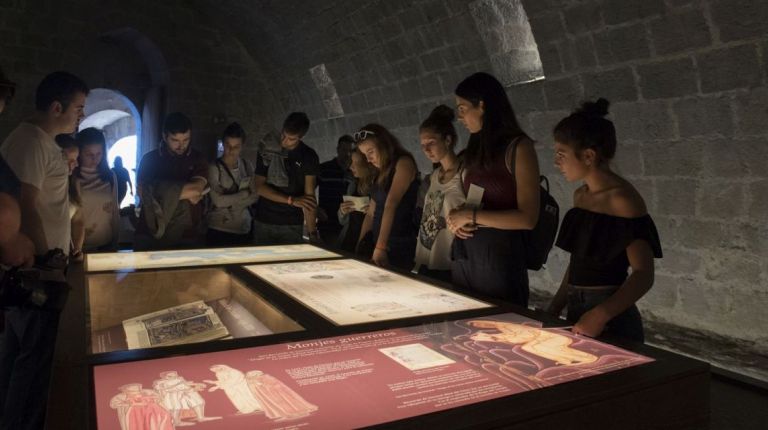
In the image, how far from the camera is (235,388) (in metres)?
1.13

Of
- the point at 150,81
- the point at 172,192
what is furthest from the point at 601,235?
the point at 150,81

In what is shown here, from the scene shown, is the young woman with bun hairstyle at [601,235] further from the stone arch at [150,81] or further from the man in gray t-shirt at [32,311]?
the stone arch at [150,81]

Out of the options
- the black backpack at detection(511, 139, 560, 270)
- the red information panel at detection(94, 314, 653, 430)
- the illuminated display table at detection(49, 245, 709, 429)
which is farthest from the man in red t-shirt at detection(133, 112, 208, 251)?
the red information panel at detection(94, 314, 653, 430)

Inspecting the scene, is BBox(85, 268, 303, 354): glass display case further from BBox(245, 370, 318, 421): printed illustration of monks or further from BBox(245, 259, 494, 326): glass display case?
BBox(245, 370, 318, 421): printed illustration of monks

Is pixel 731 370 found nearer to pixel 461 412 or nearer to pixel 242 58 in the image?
pixel 461 412

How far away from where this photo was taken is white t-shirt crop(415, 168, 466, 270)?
2570mm

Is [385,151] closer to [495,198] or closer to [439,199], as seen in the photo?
[439,199]

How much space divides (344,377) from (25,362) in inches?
64.5

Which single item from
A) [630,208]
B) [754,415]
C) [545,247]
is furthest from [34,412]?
[754,415]

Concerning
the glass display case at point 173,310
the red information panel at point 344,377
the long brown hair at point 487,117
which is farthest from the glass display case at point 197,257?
the red information panel at point 344,377

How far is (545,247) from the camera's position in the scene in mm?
2297

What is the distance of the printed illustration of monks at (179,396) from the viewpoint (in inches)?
40.0

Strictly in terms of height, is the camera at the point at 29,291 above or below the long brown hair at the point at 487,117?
below

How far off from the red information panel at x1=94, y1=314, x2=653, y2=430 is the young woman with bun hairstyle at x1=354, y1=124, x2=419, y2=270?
1503 mm
